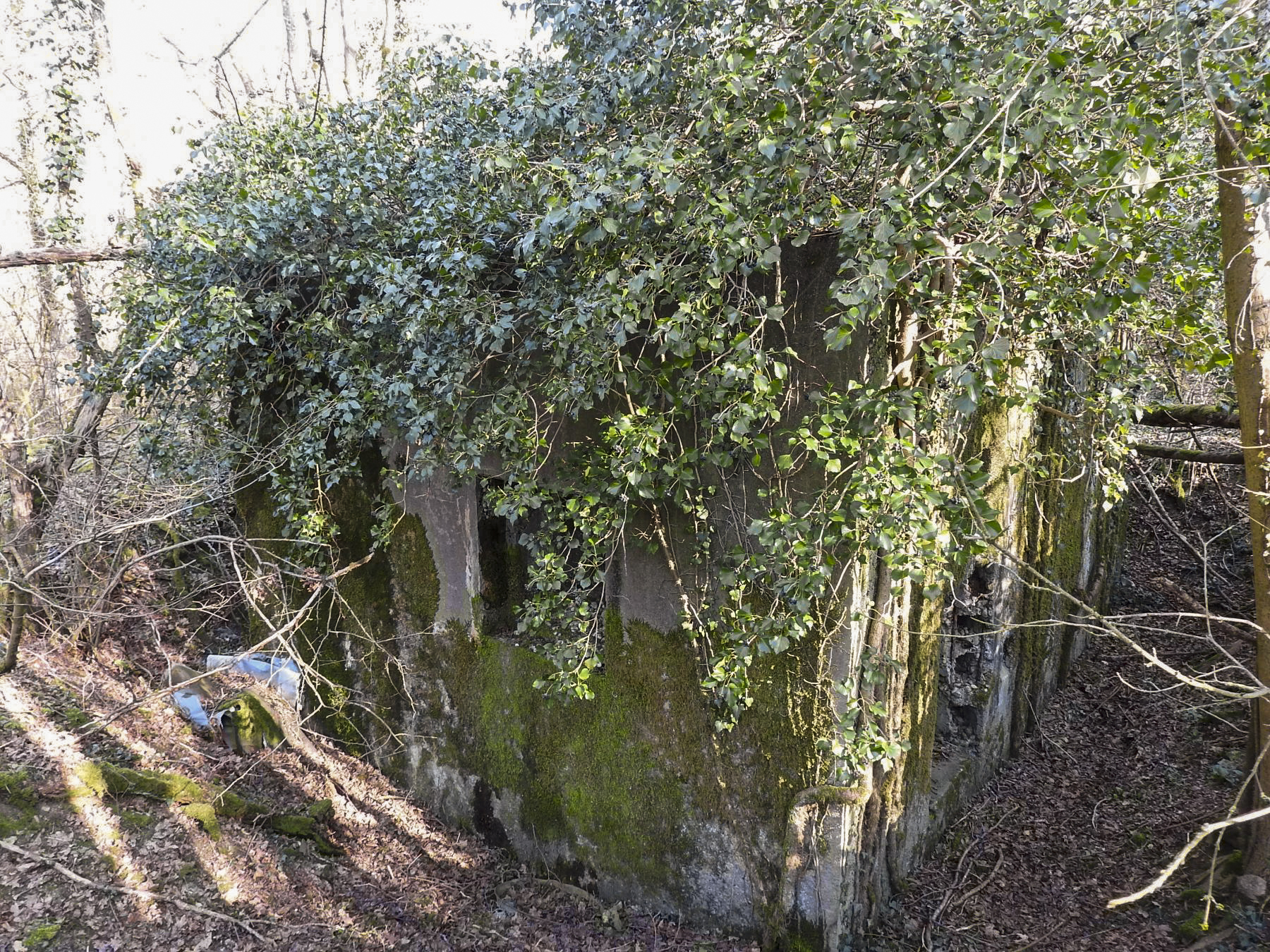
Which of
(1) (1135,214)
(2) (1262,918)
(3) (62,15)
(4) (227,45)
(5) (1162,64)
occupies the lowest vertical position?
(2) (1262,918)

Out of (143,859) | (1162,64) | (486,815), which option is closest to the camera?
(1162,64)

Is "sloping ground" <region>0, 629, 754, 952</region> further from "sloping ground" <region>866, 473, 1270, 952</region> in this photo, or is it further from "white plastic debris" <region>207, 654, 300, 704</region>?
"sloping ground" <region>866, 473, 1270, 952</region>

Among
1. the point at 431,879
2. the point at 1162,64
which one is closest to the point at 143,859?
the point at 431,879

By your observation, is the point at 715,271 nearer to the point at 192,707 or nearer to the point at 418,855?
the point at 418,855

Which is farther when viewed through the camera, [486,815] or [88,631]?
[88,631]

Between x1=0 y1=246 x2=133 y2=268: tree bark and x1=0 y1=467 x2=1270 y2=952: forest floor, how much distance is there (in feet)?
10.6

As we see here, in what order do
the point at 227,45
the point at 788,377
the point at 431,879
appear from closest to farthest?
the point at 788,377 < the point at 431,879 < the point at 227,45

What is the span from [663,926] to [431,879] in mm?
1760

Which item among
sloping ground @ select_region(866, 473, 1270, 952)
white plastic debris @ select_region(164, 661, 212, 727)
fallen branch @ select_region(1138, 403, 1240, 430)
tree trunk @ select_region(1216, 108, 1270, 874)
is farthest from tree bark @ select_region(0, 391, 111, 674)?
fallen branch @ select_region(1138, 403, 1240, 430)

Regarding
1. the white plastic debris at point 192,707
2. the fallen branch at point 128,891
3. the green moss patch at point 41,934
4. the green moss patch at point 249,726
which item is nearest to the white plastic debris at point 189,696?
the white plastic debris at point 192,707

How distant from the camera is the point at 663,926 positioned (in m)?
4.82

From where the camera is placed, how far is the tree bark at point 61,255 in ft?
17.4

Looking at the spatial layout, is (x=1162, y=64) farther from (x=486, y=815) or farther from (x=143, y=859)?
(x=143, y=859)

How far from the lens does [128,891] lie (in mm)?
4312
